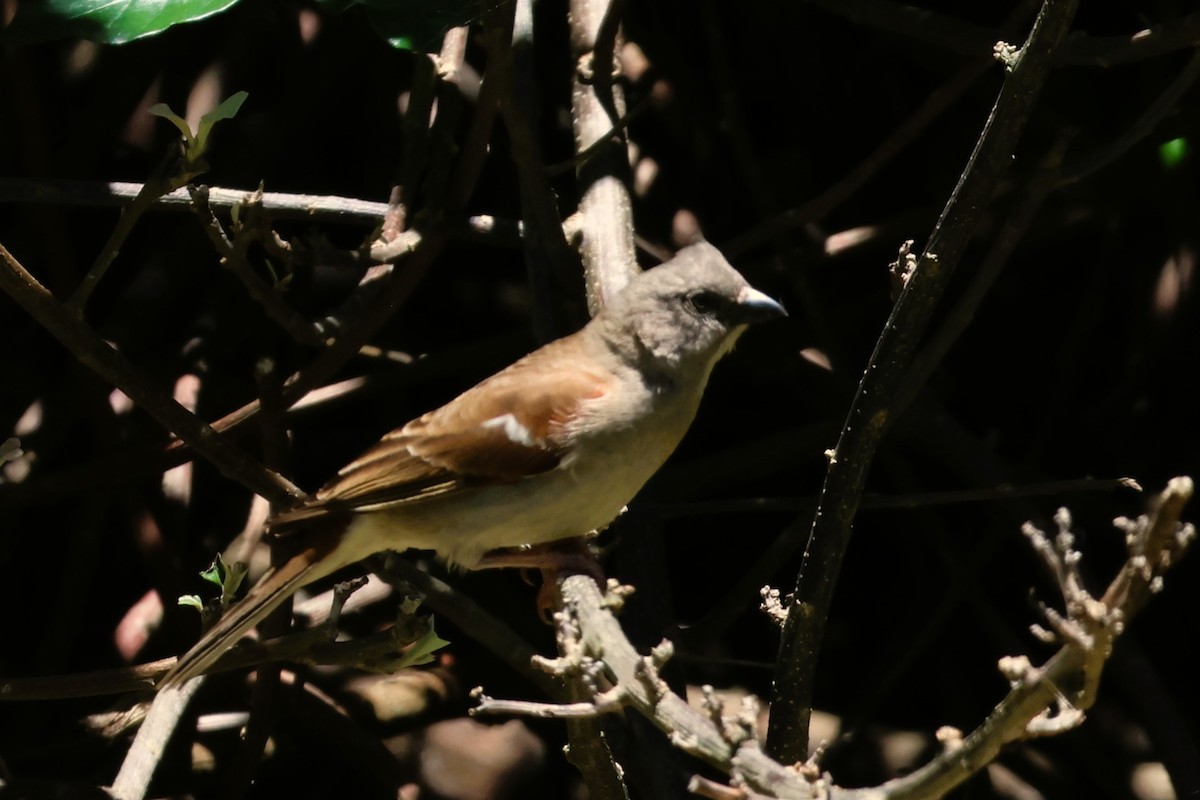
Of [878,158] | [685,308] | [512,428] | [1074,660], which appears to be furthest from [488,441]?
[1074,660]

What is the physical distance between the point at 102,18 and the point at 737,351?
1.79 m

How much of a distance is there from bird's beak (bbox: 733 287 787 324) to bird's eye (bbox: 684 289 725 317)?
0.14ft

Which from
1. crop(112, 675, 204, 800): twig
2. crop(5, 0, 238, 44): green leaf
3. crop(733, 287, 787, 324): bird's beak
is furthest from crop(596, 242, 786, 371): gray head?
crop(112, 675, 204, 800): twig

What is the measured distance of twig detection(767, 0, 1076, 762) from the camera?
5.59 feet

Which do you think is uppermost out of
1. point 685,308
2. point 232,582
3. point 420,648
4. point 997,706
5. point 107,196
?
point 107,196

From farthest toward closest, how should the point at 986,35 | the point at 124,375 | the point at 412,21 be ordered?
the point at 986,35 → the point at 412,21 → the point at 124,375

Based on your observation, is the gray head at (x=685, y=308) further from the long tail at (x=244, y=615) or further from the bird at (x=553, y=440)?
the long tail at (x=244, y=615)

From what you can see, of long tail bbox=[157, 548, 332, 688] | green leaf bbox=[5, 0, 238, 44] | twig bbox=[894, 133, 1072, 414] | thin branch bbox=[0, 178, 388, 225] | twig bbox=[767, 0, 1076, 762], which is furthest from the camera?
thin branch bbox=[0, 178, 388, 225]

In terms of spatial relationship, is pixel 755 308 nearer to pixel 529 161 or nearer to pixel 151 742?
pixel 529 161

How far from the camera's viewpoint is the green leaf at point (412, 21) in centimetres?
272

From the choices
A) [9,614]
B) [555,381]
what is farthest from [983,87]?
[9,614]

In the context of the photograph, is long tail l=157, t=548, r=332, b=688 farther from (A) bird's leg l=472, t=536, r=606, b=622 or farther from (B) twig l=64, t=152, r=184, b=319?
(B) twig l=64, t=152, r=184, b=319

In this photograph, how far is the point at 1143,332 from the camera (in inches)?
130

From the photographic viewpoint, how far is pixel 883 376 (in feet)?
6.18
